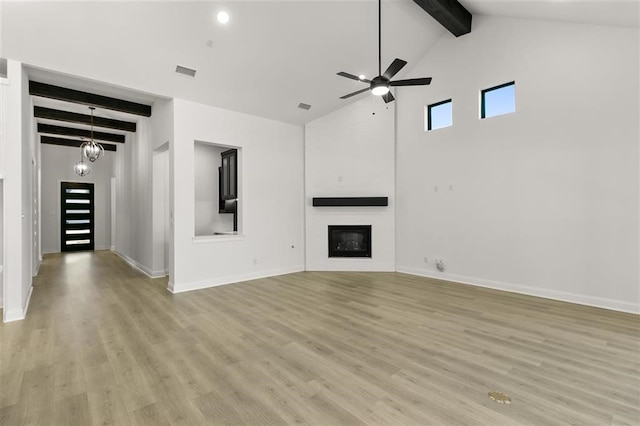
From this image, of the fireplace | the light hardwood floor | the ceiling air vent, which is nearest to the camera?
the light hardwood floor

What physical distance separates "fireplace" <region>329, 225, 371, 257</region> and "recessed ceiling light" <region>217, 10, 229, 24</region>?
14.5 ft

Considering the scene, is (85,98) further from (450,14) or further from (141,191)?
(450,14)

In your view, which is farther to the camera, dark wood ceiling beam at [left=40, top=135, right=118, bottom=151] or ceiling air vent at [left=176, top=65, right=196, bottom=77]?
dark wood ceiling beam at [left=40, top=135, right=118, bottom=151]

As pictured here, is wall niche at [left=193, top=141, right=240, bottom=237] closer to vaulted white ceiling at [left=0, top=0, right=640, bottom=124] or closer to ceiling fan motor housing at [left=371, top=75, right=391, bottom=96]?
vaulted white ceiling at [left=0, top=0, right=640, bottom=124]

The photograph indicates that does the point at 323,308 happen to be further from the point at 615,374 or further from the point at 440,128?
the point at 440,128

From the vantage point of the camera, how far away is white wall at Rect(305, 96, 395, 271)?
272 inches

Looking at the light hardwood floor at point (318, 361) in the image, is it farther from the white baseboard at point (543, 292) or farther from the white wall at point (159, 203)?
the white wall at point (159, 203)

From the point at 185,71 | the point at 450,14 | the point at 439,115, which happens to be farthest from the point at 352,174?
the point at 185,71

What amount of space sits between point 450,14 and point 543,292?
4.65 m

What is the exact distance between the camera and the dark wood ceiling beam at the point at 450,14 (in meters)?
4.80

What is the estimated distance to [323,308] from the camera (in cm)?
437

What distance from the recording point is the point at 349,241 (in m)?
7.24

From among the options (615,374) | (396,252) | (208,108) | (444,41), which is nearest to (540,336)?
(615,374)

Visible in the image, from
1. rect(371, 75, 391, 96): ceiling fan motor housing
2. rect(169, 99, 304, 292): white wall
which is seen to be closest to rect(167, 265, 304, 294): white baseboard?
rect(169, 99, 304, 292): white wall
